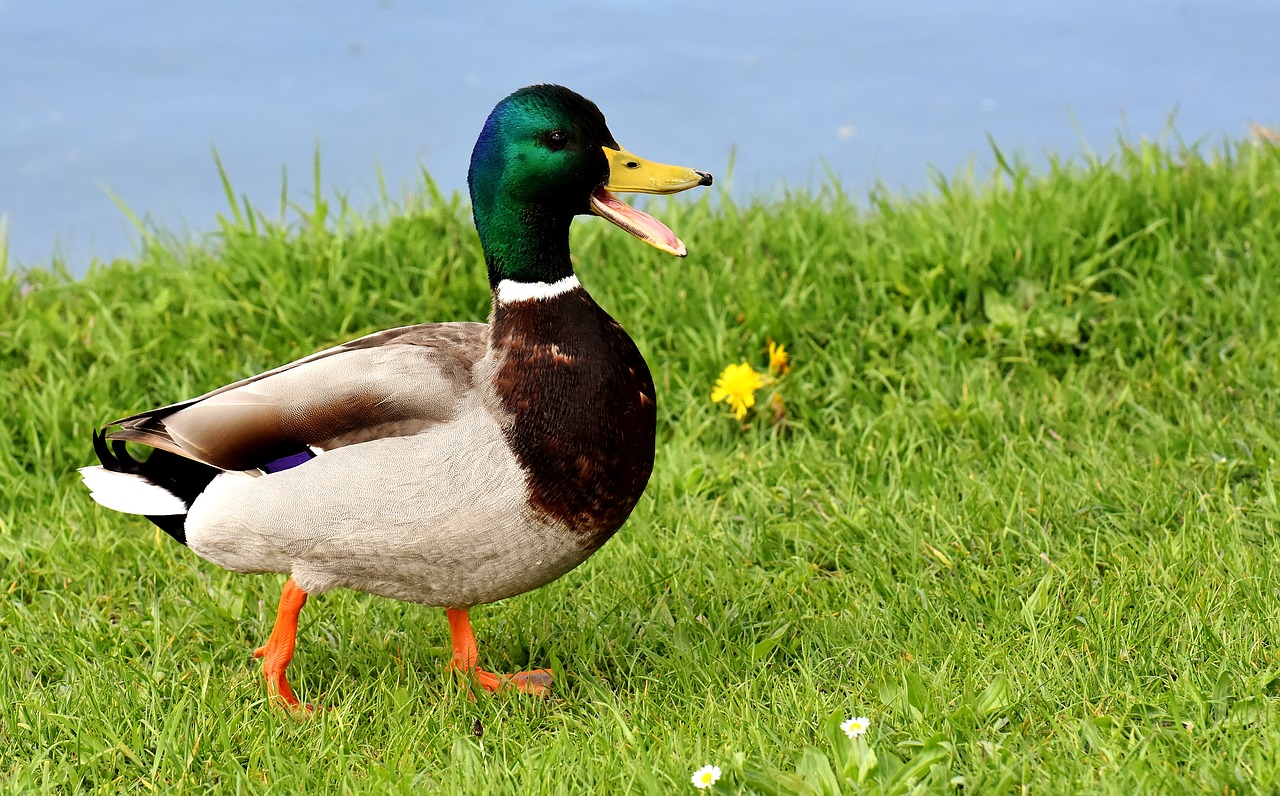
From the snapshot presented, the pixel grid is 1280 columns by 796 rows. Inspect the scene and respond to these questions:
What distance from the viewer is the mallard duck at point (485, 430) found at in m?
2.91

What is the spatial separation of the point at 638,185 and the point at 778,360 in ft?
5.66

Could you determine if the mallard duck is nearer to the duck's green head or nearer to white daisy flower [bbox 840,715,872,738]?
the duck's green head

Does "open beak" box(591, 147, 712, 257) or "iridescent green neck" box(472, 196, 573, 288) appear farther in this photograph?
"iridescent green neck" box(472, 196, 573, 288)

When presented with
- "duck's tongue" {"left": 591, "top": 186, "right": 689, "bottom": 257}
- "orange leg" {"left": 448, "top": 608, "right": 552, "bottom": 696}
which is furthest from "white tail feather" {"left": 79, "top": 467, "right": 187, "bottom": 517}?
"duck's tongue" {"left": 591, "top": 186, "right": 689, "bottom": 257}

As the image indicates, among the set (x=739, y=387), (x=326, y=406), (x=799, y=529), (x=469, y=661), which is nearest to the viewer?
(x=326, y=406)

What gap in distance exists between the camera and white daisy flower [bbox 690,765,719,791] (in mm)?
2533

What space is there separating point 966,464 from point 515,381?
169 centimetres

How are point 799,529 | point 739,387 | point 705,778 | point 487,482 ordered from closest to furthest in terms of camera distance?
point 705,778 < point 487,482 < point 799,529 < point 739,387

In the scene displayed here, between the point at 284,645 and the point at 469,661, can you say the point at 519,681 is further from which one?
the point at 284,645

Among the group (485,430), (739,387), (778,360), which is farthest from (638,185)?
(778,360)

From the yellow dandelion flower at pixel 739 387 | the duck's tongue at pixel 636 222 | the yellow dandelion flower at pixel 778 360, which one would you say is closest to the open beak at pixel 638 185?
the duck's tongue at pixel 636 222

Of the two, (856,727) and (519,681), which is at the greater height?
(856,727)

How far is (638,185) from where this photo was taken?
2.94 meters

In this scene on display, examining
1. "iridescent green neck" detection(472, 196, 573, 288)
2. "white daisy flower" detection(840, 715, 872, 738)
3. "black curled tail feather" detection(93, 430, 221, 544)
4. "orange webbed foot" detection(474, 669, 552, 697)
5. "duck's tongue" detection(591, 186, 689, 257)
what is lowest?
"orange webbed foot" detection(474, 669, 552, 697)
